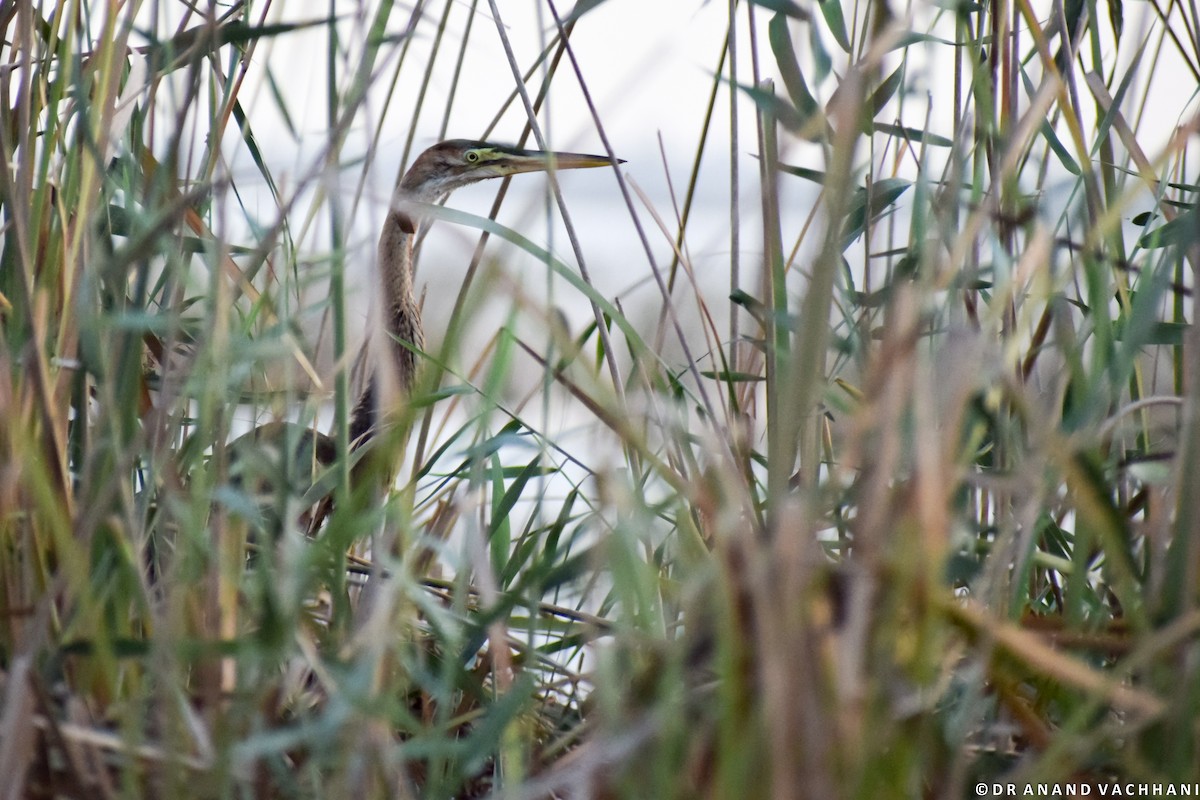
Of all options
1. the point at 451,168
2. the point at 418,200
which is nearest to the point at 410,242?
the point at 451,168

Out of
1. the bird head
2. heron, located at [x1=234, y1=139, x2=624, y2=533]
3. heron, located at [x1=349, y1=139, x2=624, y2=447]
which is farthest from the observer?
the bird head

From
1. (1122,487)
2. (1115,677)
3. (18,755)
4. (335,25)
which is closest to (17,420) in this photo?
(18,755)

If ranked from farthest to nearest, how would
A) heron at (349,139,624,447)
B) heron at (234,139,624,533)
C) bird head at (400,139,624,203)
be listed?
bird head at (400,139,624,203), heron at (349,139,624,447), heron at (234,139,624,533)

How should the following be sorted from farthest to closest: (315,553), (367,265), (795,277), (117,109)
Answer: (795,277) → (117,109) → (367,265) → (315,553)

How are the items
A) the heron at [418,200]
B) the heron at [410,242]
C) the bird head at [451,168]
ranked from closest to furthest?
the heron at [410,242] → the heron at [418,200] → the bird head at [451,168]

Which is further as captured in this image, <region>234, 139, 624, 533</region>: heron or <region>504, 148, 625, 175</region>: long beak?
<region>504, 148, 625, 175</region>: long beak

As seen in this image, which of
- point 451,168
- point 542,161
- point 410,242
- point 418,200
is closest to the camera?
point 418,200

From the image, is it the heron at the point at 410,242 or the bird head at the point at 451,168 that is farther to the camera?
the bird head at the point at 451,168

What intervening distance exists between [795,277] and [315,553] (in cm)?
88

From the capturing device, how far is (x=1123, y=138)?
1.11 metres

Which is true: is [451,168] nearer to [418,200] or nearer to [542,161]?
[542,161]

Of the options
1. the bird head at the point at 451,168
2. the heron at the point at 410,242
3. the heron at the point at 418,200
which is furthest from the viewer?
the bird head at the point at 451,168

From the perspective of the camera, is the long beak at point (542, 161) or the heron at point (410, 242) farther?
the long beak at point (542, 161)

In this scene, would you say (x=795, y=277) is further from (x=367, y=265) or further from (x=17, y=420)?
(x=17, y=420)
